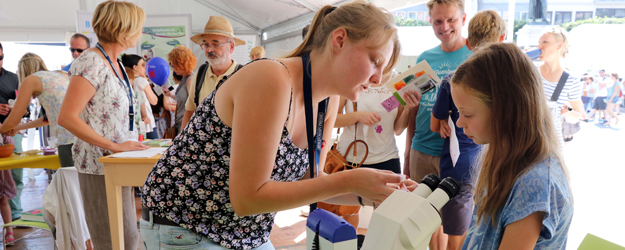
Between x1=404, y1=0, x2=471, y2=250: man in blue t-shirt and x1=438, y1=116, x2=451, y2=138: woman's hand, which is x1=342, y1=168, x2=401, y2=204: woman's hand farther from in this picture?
x1=404, y1=0, x2=471, y2=250: man in blue t-shirt

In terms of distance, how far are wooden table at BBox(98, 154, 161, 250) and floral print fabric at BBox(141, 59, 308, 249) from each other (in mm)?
996

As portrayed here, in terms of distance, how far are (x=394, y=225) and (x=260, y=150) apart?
0.32 meters

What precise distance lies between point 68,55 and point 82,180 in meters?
7.97

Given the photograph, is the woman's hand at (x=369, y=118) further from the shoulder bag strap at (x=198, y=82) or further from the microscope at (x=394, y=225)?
the microscope at (x=394, y=225)

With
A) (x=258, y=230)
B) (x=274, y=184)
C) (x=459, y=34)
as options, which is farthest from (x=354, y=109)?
(x=274, y=184)

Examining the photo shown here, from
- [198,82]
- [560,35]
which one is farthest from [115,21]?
[560,35]

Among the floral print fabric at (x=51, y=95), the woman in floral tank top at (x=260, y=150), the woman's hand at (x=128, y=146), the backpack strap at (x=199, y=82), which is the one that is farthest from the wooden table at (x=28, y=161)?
the woman in floral tank top at (x=260, y=150)

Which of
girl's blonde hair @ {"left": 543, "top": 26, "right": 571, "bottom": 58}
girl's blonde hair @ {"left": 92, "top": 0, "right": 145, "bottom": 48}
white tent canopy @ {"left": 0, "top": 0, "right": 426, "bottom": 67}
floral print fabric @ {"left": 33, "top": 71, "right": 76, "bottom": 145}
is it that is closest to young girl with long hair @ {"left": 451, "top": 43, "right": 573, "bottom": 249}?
girl's blonde hair @ {"left": 92, "top": 0, "right": 145, "bottom": 48}

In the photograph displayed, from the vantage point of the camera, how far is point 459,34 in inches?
94.3

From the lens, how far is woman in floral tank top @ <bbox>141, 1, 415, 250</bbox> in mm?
826

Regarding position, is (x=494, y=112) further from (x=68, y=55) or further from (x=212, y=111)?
(x=68, y=55)

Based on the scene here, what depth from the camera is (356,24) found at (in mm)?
958

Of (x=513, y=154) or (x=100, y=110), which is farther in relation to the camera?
(x=100, y=110)

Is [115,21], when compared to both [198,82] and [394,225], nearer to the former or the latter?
[198,82]
